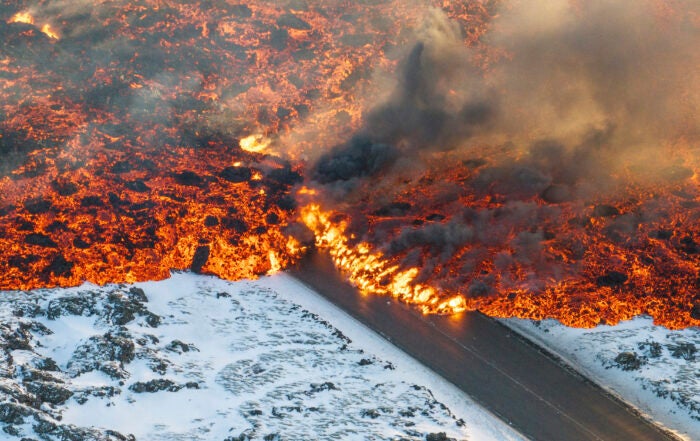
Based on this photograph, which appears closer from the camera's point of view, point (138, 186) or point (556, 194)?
point (138, 186)

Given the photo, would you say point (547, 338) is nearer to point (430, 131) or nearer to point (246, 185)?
point (430, 131)

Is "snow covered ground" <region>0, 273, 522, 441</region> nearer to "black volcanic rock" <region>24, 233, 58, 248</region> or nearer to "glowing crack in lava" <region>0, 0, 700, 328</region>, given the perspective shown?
"glowing crack in lava" <region>0, 0, 700, 328</region>

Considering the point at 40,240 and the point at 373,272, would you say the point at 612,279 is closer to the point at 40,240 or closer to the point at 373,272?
the point at 373,272

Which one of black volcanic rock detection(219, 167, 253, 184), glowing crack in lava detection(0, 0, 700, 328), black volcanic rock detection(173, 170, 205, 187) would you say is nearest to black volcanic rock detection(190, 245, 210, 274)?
glowing crack in lava detection(0, 0, 700, 328)

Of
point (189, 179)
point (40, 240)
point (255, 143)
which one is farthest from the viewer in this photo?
point (255, 143)

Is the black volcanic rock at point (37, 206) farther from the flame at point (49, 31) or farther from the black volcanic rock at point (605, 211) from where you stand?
the black volcanic rock at point (605, 211)

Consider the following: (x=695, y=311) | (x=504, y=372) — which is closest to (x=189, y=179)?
(x=504, y=372)

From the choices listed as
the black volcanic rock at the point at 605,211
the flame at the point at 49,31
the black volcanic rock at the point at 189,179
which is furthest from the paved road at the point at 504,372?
the flame at the point at 49,31
